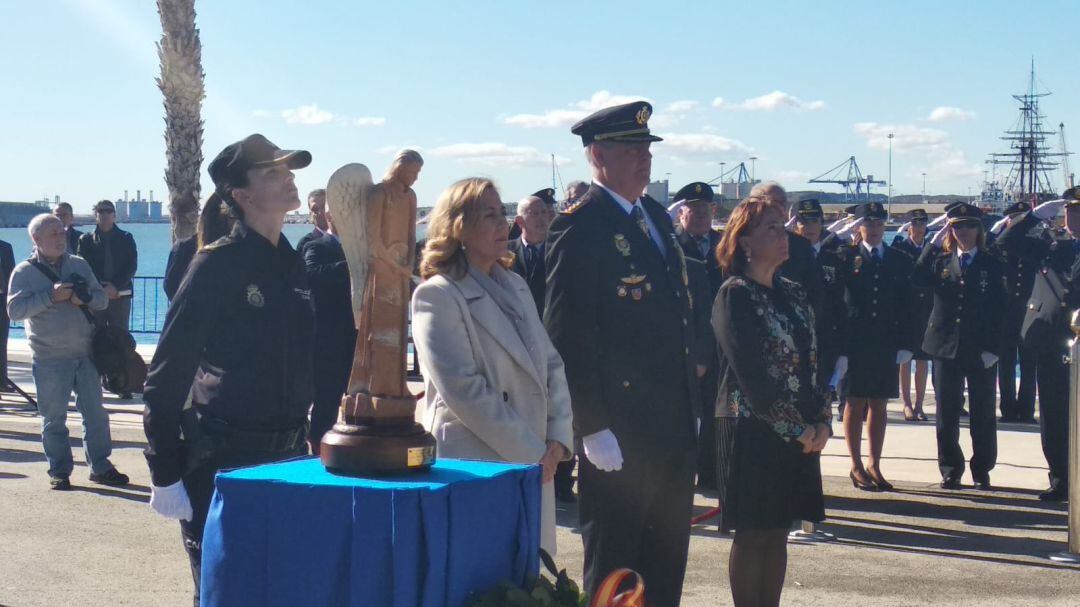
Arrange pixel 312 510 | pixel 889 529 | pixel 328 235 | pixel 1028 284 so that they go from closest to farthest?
pixel 312 510 → pixel 328 235 → pixel 889 529 → pixel 1028 284

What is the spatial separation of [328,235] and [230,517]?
437 cm

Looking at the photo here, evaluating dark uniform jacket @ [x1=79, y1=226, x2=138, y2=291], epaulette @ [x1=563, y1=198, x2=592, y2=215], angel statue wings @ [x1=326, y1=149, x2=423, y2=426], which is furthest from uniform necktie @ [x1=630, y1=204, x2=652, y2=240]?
dark uniform jacket @ [x1=79, y1=226, x2=138, y2=291]

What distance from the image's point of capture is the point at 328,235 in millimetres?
7230

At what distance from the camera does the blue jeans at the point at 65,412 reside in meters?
9.08

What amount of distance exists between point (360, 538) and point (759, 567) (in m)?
2.69

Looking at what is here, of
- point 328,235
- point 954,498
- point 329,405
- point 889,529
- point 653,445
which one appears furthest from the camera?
point 954,498

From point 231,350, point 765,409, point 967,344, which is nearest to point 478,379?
point 231,350

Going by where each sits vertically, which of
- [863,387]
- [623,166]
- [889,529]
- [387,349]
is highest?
[623,166]

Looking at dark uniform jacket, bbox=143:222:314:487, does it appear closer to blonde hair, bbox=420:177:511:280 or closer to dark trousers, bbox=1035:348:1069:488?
blonde hair, bbox=420:177:511:280

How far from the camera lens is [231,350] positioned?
391 centimetres

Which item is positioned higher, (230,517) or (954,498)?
(230,517)

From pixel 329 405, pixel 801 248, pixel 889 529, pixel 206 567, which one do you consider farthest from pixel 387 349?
pixel 889 529

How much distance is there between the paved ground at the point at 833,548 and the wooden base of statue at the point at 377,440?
3379 millimetres

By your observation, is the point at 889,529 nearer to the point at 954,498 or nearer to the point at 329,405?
the point at 954,498
